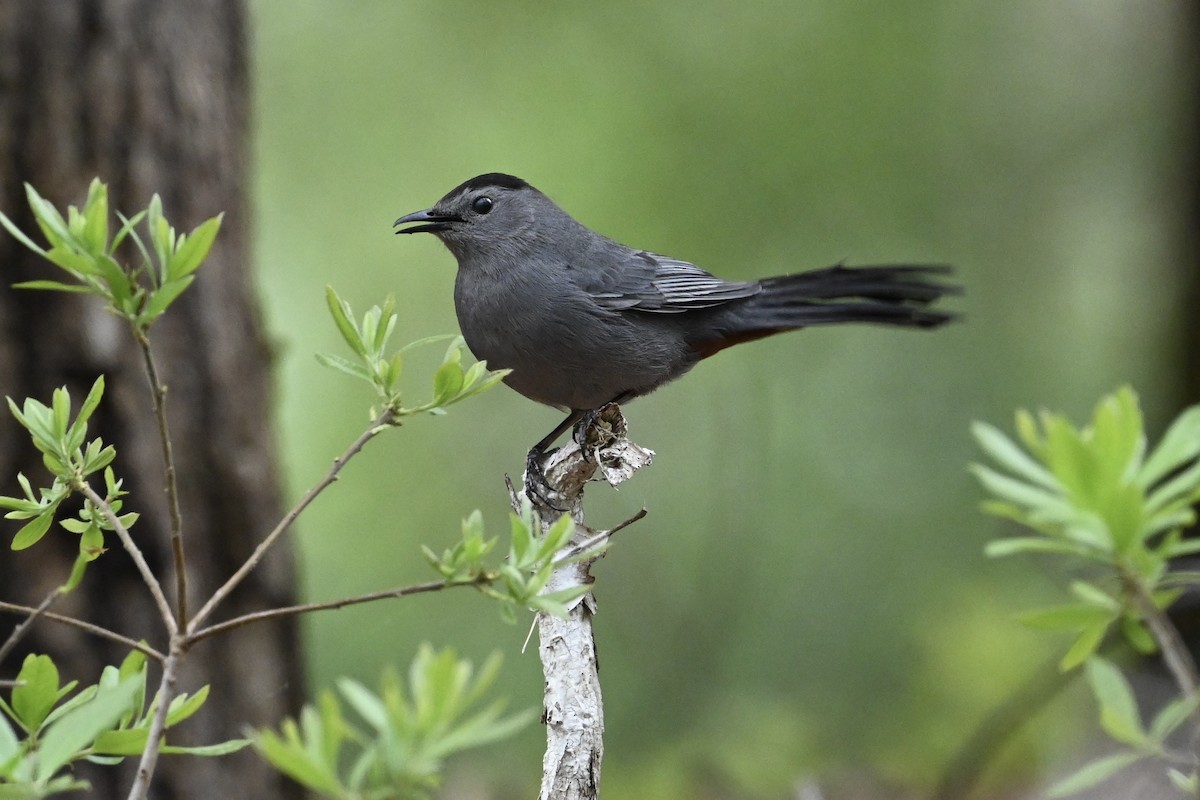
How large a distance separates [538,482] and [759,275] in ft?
13.3

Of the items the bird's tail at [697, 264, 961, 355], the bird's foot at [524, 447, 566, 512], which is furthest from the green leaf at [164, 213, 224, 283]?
the bird's tail at [697, 264, 961, 355]

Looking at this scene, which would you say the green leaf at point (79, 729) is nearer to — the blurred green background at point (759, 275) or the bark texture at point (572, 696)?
the bark texture at point (572, 696)

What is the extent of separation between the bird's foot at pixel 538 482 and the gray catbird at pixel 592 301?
14 millimetres

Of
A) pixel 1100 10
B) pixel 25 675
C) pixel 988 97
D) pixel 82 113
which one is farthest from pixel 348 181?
pixel 25 675

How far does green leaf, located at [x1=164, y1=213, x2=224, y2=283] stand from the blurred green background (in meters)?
5.00

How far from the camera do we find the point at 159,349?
12.3ft

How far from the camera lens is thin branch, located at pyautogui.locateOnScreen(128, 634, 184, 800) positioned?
1066 millimetres

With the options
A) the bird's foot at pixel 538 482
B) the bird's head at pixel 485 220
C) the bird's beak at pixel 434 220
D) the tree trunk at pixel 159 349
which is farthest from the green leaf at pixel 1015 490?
the tree trunk at pixel 159 349

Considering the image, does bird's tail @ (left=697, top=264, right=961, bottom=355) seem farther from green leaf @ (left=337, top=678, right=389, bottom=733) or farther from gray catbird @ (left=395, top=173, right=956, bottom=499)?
green leaf @ (left=337, top=678, right=389, bottom=733)

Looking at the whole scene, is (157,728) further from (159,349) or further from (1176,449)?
(159,349)

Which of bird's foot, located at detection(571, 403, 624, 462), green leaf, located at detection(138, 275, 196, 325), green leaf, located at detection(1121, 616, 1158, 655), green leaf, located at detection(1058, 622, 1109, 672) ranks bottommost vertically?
green leaf, located at detection(1058, 622, 1109, 672)

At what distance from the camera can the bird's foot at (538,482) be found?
8.57 feet

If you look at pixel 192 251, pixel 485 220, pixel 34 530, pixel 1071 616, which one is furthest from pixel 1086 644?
pixel 485 220

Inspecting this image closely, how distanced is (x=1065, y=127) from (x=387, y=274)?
4.82m
